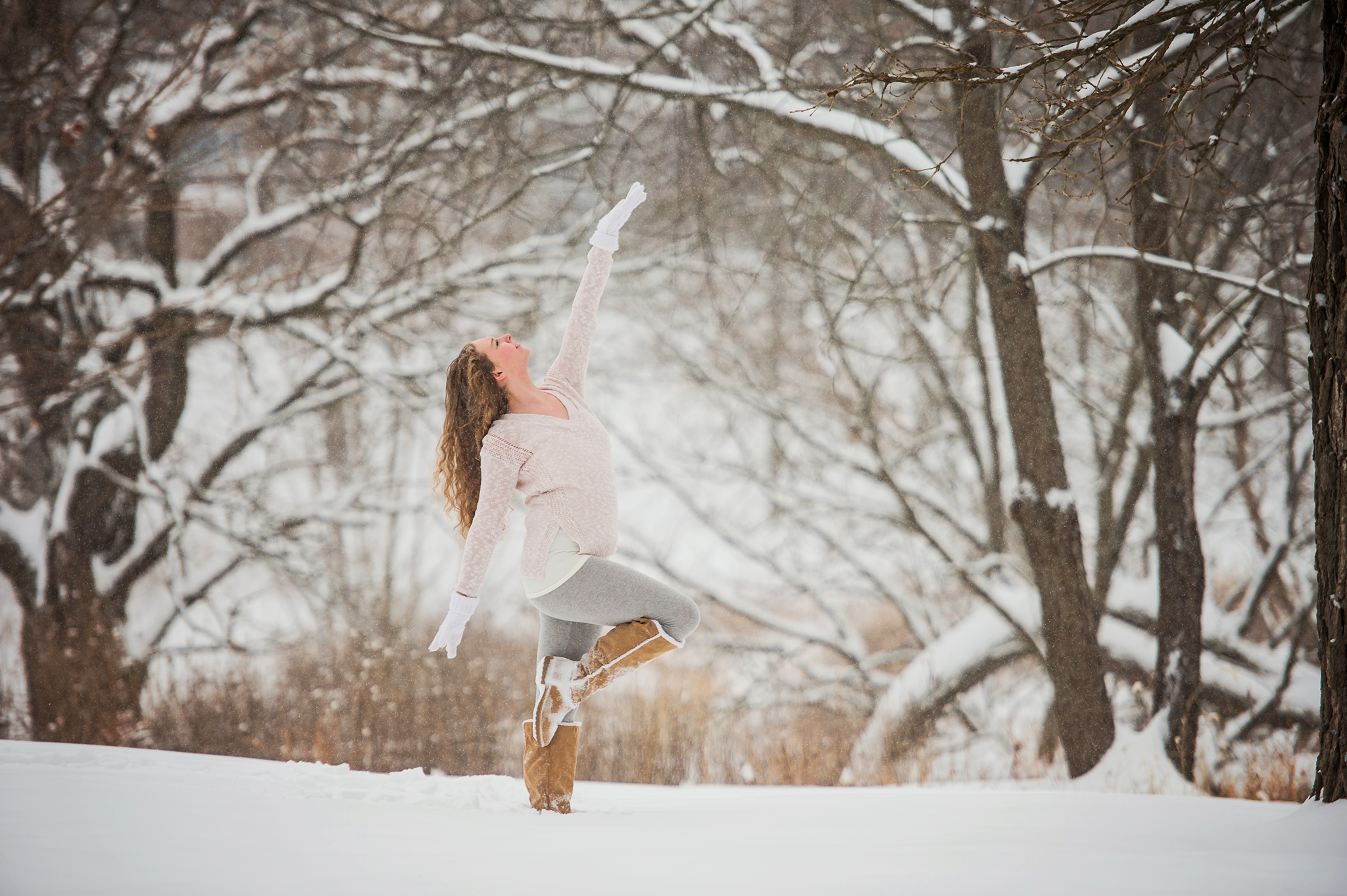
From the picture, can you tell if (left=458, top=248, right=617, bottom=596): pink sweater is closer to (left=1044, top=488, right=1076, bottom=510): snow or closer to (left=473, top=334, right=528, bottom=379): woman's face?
(left=473, top=334, right=528, bottom=379): woman's face

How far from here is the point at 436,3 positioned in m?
5.43

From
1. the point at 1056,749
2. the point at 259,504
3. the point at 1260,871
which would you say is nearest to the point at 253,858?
the point at 1260,871

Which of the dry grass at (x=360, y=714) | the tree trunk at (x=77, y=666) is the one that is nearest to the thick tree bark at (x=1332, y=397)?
the dry grass at (x=360, y=714)

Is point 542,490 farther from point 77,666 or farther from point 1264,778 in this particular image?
point 77,666

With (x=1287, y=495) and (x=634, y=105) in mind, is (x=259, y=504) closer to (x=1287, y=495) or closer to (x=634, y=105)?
(x=634, y=105)

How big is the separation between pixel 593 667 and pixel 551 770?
1.11 ft

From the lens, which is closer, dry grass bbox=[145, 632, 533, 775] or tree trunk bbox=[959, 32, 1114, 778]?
tree trunk bbox=[959, 32, 1114, 778]

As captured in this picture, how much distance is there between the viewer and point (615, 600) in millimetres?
2260

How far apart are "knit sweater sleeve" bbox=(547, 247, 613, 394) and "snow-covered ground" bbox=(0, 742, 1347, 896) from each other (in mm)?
1297

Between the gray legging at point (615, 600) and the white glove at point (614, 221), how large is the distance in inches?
39.9

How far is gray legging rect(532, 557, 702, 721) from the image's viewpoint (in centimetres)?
226

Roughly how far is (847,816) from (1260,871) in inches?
38.2

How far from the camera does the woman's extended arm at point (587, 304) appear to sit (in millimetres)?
2566

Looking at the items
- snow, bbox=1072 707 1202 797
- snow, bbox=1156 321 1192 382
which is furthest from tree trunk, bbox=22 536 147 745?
snow, bbox=1156 321 1192 382
